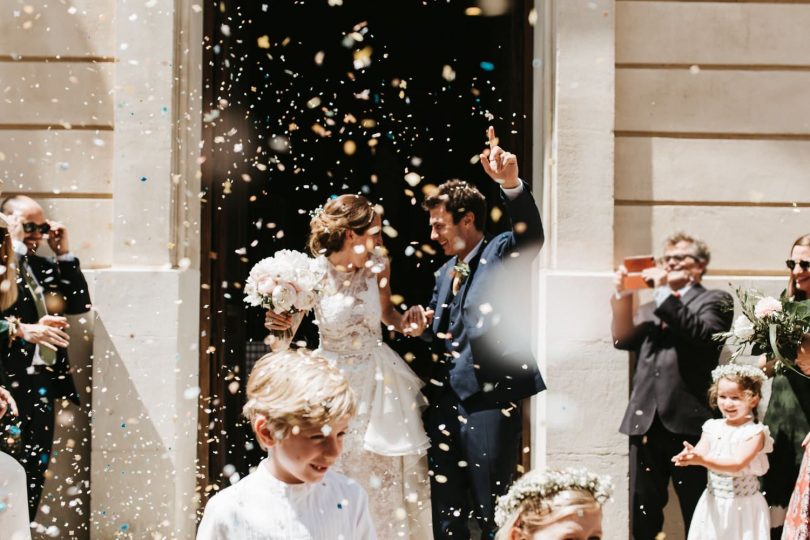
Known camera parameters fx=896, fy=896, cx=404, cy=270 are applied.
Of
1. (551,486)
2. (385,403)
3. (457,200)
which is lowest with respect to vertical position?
(385,403)

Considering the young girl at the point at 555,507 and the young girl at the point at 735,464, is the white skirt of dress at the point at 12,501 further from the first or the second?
the young girl at the point at 735,464

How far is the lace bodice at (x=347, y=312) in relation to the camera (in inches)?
178

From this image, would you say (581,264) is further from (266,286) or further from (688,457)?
(266,286)

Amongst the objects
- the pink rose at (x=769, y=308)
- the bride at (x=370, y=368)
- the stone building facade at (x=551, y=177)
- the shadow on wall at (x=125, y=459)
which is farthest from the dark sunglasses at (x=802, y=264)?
the shadow on wall at (x=125, y=459)

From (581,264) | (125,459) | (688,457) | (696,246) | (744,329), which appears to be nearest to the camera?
(688,457)

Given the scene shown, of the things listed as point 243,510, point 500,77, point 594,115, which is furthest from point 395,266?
point 243,510

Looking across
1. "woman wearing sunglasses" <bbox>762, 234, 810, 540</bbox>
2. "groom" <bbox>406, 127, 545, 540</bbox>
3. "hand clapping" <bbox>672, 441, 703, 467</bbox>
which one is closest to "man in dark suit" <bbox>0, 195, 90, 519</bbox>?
"groom" <bbox>406, 127, 545, 540</bbox>

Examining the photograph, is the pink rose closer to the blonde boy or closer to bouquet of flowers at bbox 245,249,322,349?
bouquet of flowers at bbox 245,249,322,349

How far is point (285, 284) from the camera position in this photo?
4.36 metres

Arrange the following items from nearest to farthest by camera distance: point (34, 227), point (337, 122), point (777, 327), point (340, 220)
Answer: point (777, 327), point (340, 220), point (34, 227), point (337, 122)

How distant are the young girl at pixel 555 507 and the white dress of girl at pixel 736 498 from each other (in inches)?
87.9

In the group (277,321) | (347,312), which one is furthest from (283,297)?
(347,312)

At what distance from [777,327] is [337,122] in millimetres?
4277

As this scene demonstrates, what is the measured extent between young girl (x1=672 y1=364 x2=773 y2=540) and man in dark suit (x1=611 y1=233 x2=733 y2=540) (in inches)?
8.5
